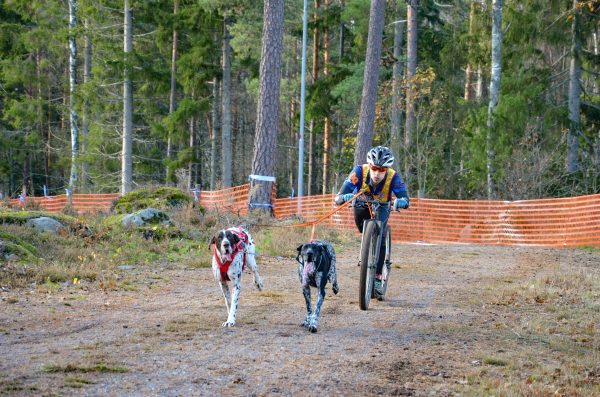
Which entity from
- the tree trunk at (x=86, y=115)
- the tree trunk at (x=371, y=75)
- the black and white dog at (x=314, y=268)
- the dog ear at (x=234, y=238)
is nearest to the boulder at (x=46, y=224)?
the dog ear at (x=234, y=238)

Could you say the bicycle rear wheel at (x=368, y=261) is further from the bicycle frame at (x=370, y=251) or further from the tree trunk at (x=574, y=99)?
the tree trunk at (x=574, y=99)

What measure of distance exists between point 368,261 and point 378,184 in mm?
930

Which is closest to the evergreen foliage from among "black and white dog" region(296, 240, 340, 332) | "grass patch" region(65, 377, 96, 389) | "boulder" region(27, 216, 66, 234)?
"boulder" region(27, 216, 66, 234)

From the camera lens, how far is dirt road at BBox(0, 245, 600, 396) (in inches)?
246

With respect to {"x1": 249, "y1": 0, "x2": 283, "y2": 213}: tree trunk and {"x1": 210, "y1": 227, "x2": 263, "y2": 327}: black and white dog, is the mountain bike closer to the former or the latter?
{"x1": 210, "y1": 227, "x2": 263, "y2": 327}: black and white dog

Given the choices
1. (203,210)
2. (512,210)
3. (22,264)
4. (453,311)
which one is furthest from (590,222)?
(22,264)

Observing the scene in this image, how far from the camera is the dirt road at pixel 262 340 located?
6246 millimetres

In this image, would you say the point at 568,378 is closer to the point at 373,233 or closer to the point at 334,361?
the point at 334,361

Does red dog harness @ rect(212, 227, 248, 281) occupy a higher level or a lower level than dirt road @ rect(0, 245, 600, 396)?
higher

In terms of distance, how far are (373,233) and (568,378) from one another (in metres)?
3.49

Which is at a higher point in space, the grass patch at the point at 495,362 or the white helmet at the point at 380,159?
the white helmet at the point at 380,159

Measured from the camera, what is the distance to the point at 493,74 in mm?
25594

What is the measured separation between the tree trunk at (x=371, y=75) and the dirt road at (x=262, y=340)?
1134cm

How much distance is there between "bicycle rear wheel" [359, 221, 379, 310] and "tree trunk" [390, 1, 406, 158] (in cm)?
1891
